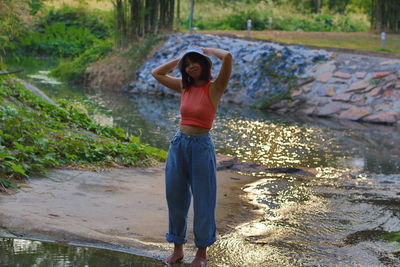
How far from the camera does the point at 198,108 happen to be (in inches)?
184

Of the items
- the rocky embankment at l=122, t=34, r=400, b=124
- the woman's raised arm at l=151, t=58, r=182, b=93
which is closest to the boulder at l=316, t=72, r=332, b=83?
the rocky embankment at l=122, t=34, r=400, b=124

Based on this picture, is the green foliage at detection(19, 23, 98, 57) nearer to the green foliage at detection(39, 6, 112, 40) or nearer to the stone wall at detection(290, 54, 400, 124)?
the green foliage at detection(39, 6, 112, 40)

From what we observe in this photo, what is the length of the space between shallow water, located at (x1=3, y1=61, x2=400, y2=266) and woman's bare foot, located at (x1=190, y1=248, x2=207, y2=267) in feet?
0.48

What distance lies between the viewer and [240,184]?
8.30m

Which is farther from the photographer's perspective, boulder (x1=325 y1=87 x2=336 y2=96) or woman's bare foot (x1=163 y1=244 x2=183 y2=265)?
boulder (x1=325 y1=87 x2=336 y2=96)

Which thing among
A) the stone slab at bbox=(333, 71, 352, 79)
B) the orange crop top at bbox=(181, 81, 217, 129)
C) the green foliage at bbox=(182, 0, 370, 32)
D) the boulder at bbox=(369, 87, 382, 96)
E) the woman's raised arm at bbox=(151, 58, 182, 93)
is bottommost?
the boulder at bbox=(369, 87, 382, 96)

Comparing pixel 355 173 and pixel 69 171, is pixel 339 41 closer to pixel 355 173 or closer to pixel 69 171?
pixel 355 173

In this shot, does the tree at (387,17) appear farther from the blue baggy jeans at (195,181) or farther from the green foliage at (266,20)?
the blue baggy jeans at (195,181)

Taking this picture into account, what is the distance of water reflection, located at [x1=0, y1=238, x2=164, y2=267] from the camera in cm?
441

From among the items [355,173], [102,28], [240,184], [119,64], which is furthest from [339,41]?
[240,184]

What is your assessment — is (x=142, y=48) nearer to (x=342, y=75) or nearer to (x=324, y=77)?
(x=324, y=77)

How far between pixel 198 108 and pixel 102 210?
1668mm

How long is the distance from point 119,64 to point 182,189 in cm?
1983

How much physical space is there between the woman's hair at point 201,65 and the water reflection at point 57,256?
129 centimetres
